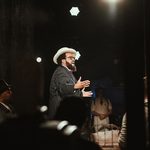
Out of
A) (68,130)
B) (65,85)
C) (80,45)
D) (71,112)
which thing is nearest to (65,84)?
(65,85)

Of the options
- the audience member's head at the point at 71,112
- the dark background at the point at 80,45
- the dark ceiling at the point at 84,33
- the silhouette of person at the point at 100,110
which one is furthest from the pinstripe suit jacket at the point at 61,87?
the audience member's head at the point at 71,112

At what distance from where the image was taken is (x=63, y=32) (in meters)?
15.2

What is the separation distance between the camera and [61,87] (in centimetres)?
778

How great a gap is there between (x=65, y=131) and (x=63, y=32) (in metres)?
12.2

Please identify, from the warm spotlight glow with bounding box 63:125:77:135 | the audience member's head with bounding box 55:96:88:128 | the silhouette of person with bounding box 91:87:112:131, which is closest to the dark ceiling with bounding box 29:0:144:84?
the silhouette of person with bounding box 91:87:112:131

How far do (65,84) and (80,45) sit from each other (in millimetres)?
7900

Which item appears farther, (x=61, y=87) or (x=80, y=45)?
(x=80, y=45)

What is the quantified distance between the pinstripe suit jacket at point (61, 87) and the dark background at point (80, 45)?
47 cm

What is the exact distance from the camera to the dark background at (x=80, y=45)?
10.2ft

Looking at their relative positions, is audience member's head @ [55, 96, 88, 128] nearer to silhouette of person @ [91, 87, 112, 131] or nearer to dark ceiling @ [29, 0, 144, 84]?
silhouette of person @ [91, 87, 112, 131]

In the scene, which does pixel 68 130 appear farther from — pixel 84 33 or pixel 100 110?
pixel 84 33

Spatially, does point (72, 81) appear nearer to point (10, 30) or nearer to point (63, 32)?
point (10, 30)

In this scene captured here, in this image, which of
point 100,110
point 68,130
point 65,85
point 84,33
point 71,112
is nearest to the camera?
point 68,130

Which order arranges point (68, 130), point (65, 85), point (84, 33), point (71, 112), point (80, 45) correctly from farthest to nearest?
1. point (84, 33)
2. point (80, 45)
3. point (65, 85)
4. point (71, 112)
5. point (68, 130)
